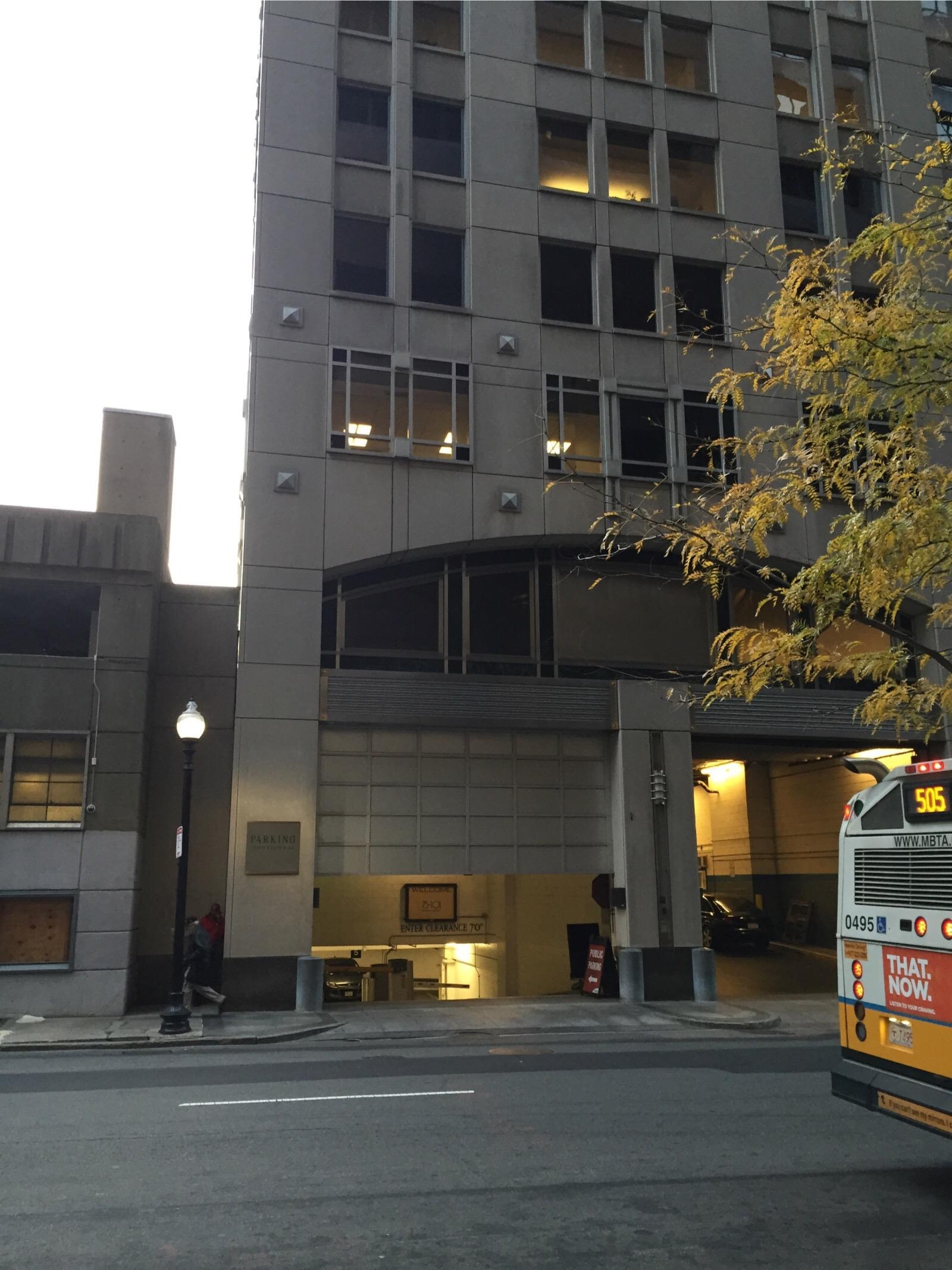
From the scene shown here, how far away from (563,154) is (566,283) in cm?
315

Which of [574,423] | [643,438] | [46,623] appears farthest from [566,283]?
[46,623]

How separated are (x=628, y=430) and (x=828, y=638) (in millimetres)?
6238

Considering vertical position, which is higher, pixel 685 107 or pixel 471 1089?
pixel 685 107

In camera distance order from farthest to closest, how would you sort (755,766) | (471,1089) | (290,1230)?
(755,766)
(471,1089)
(290,1230)

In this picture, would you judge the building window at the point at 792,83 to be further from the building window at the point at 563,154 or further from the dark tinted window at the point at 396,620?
the dark tinted window at the point at 396,620

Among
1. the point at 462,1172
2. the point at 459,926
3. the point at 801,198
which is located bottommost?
the point at 462,1172

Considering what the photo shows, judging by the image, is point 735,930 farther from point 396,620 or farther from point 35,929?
point 35,929

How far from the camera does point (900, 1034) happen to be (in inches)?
283

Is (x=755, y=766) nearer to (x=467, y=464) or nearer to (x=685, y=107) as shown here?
(x=467, y=464)

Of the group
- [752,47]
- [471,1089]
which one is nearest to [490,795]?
[471,1089]

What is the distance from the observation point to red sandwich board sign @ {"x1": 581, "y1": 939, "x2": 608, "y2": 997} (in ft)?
64.7

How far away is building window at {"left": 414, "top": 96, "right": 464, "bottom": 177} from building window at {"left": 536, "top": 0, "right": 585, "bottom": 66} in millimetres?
2823

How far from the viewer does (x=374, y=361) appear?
20.9 meters

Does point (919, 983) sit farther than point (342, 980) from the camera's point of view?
No
